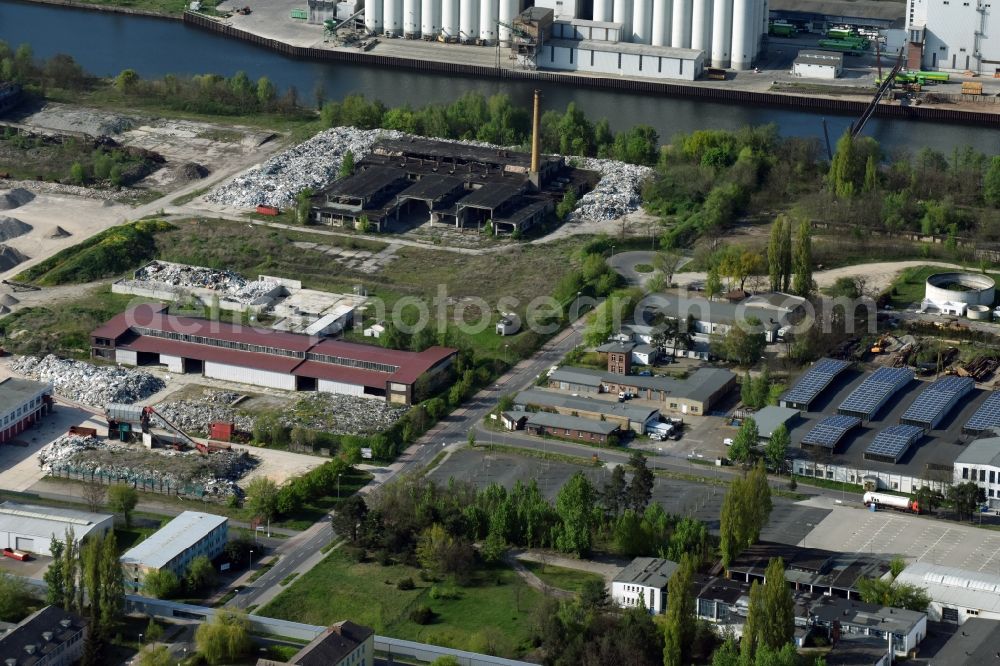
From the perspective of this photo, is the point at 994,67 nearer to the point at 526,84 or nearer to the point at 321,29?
the point at 526,84

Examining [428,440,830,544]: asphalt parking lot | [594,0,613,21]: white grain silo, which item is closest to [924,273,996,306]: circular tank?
[428,440,830,544]: asphalt parking lot

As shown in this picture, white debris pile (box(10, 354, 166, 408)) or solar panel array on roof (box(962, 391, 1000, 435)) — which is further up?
solar panel array on roof (box(962, 391, 1000, 435))

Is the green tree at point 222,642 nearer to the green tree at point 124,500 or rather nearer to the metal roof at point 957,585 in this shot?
the green tree at point 124,500

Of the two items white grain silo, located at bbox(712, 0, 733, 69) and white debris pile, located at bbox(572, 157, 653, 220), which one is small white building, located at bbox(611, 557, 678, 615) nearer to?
white debris pile, located at bbox(572, 157, 653, 220)

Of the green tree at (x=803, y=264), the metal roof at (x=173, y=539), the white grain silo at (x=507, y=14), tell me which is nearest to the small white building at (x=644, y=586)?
the metal roof at (x=173, y=539)

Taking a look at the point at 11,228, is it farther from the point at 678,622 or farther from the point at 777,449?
the point at 678,622

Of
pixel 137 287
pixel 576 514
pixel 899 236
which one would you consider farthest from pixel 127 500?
pixel 899 236

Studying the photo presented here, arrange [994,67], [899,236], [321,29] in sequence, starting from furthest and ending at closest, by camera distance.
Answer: [321,29], [994,67], [899,236]
